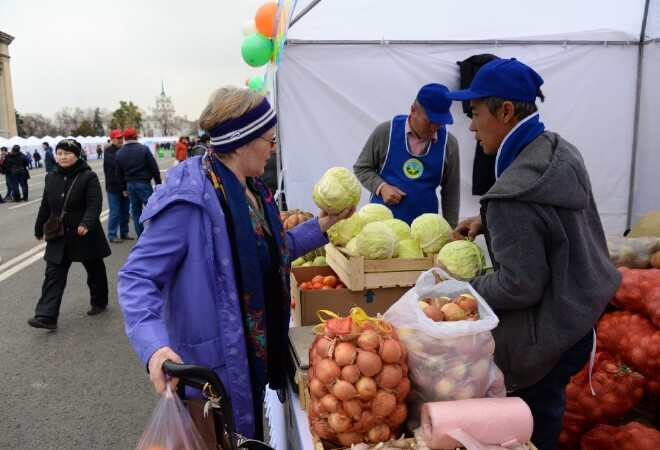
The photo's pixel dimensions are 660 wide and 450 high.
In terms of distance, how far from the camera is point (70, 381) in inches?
173

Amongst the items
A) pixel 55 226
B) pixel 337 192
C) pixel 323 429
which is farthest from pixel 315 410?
pixel 55 226

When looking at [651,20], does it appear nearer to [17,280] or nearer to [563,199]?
[563,199]

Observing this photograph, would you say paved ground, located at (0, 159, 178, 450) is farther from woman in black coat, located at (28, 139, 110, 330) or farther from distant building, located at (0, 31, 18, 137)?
distant building, located at (0, 31, 18, 137)

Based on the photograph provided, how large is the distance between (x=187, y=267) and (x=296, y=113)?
4.38 meters

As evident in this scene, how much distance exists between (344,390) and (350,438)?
0.57 feet

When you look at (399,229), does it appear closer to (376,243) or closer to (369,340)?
(376,243)

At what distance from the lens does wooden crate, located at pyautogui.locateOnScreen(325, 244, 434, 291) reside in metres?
2.78

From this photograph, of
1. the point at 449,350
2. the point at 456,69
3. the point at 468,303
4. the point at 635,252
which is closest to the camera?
the point at 449,350

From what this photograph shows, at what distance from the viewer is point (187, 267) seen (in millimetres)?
1770

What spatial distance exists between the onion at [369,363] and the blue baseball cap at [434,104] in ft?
7.39

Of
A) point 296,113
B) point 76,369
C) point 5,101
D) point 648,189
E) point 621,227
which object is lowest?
point 76,369

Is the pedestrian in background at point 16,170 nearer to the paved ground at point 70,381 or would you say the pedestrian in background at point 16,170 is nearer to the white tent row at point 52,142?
the white tent row at point 52,142

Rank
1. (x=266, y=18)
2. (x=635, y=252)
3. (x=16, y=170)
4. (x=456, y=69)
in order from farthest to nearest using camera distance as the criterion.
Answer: (x=16, y=170) < (x=266, y=18) < (x=456, y=69) < (x=635, y=252)

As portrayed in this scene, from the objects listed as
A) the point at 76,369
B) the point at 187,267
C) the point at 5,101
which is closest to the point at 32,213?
the point at 76,369
